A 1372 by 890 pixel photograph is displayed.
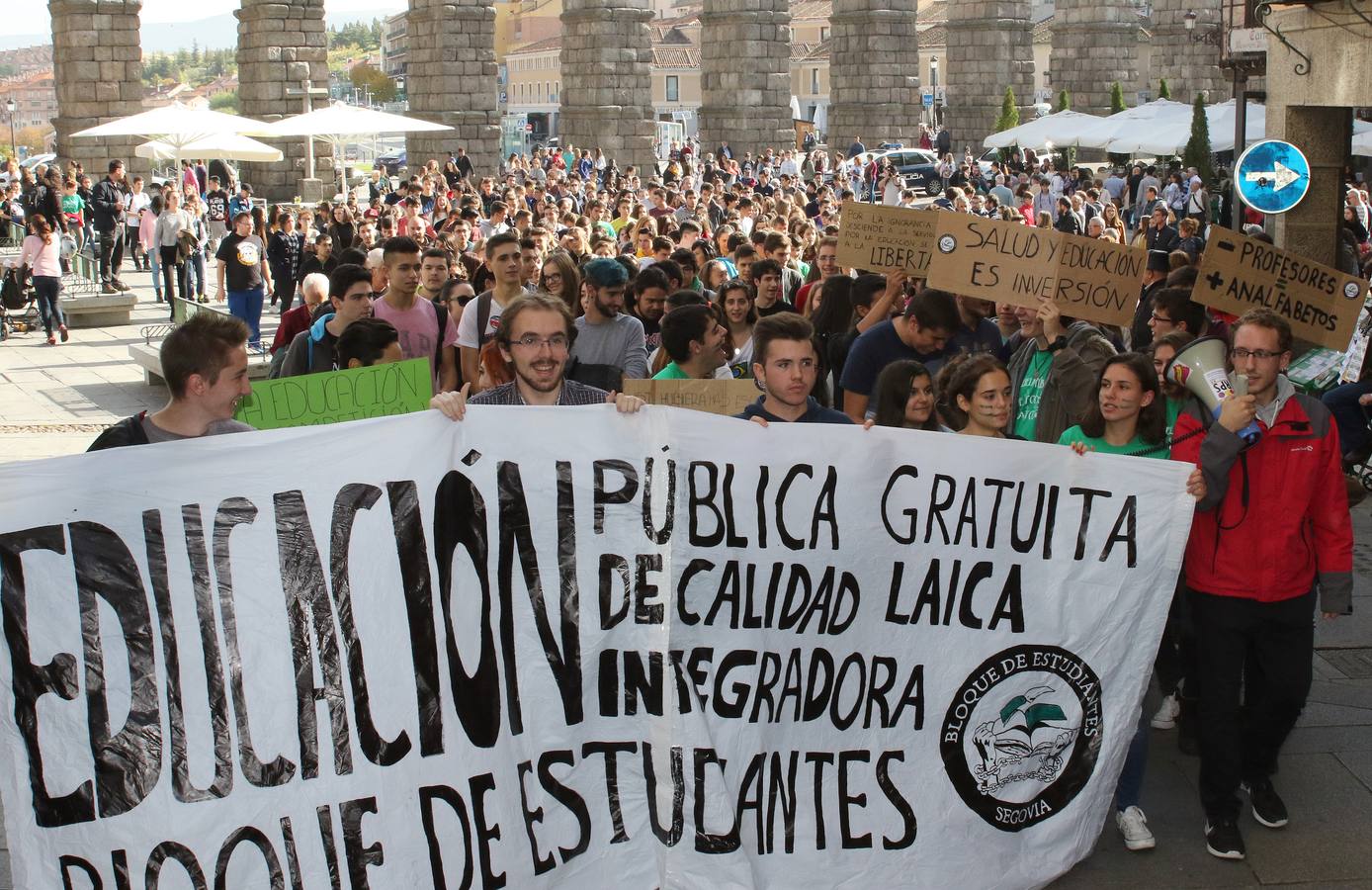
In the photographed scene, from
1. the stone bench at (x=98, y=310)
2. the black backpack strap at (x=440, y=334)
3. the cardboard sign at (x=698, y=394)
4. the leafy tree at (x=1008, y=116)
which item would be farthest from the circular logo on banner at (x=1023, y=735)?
the leafy tree at (x=1008, y=116)

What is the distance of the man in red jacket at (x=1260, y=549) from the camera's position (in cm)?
502

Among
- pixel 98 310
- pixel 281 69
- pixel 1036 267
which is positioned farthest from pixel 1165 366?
pixel 281 69

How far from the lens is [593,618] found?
454cm

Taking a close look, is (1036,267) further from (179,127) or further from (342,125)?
(342,125)

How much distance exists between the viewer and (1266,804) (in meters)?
5.39

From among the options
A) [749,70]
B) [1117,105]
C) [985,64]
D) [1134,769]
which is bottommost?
[1134,769]

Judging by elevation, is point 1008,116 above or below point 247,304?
above

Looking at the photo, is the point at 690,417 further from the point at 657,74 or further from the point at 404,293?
the point at 657,74

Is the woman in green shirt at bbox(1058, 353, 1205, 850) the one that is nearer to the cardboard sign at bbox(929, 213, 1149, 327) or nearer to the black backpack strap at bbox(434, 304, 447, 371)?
the cardboard sign at bbox(929, 213, 1149, 327)

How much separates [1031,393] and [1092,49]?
1562 inches

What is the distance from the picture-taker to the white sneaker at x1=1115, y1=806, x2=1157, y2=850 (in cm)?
517

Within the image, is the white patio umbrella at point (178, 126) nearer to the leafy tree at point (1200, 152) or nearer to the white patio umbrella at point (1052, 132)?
the leafy tree at point (1200, 152)

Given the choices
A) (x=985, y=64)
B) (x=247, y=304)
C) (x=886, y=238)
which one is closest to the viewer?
(x=886, y=238)

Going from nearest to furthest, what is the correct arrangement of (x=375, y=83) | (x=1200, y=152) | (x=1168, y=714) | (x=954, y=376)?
(x=954, y=376)
(x=1168, y=714)
(x=1200, y=152)
(x=375, y=83)
